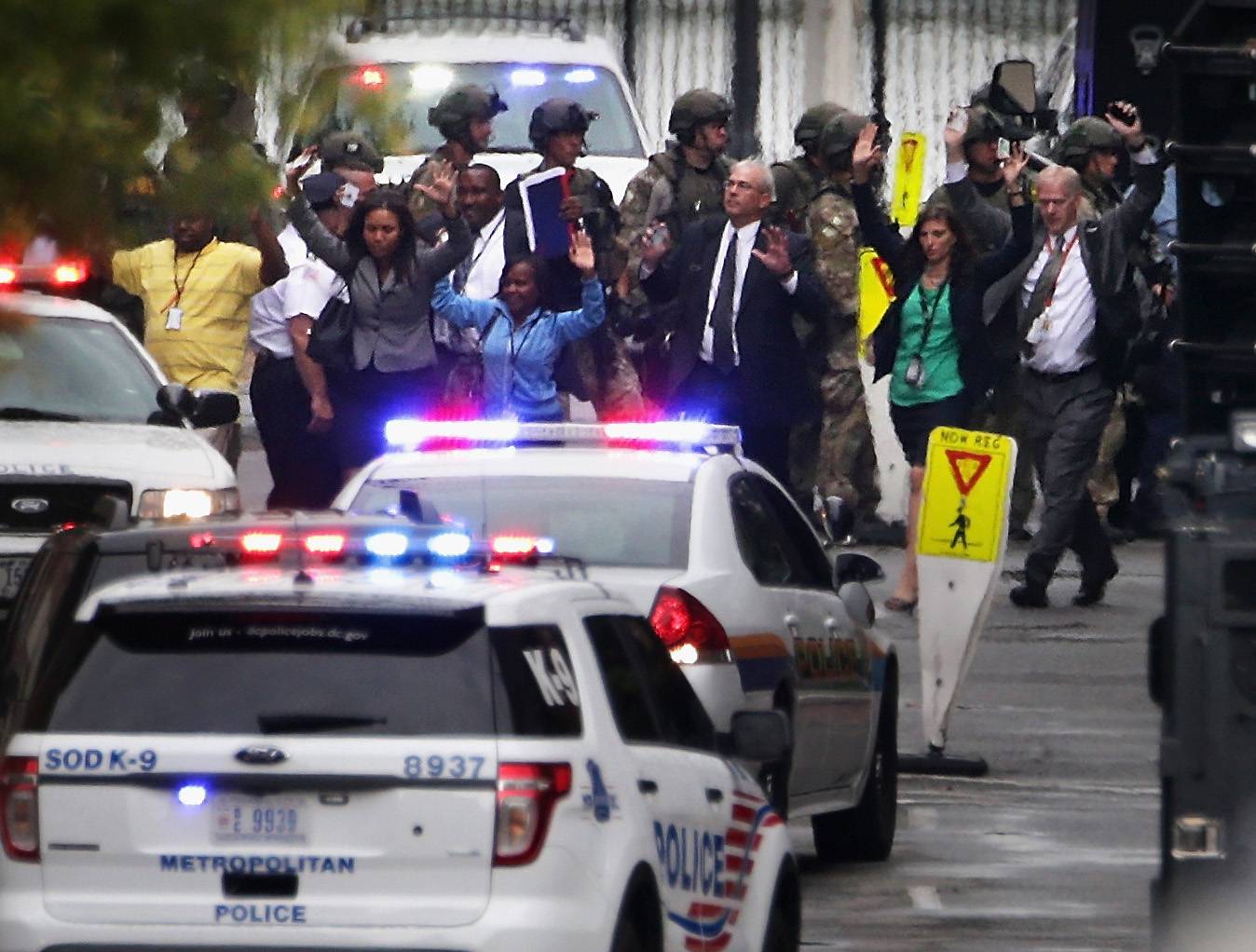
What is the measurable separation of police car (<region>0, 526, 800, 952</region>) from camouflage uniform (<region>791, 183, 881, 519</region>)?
37.2 ft

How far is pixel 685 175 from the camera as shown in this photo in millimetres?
20594

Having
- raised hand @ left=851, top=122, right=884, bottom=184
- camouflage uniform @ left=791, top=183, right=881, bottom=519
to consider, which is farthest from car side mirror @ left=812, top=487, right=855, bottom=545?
camouflage uniform @ left=791, top=183, right=881, bottom=519

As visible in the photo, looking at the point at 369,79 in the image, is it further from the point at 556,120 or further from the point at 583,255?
the point at 556,120

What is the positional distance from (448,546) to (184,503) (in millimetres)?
6848

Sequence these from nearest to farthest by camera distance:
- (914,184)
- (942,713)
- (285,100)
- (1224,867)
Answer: (285,100)
(1224,867)
(942,713)
(914,184)

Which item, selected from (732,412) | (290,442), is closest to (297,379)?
(290,442)

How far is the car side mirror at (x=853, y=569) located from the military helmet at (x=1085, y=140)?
870 cm

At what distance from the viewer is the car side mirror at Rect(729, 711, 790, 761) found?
31.5 ft

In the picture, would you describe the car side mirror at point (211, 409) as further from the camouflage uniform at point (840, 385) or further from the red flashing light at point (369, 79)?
the red flashing light at point (369, 79)

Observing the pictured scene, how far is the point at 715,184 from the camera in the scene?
2061 cm

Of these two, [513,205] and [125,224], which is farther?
[513,205]

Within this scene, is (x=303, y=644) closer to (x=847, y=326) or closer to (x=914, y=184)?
(x=847, y=326)

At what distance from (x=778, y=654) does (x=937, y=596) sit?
336 centimetres

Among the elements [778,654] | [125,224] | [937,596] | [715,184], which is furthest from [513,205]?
[125,224]
